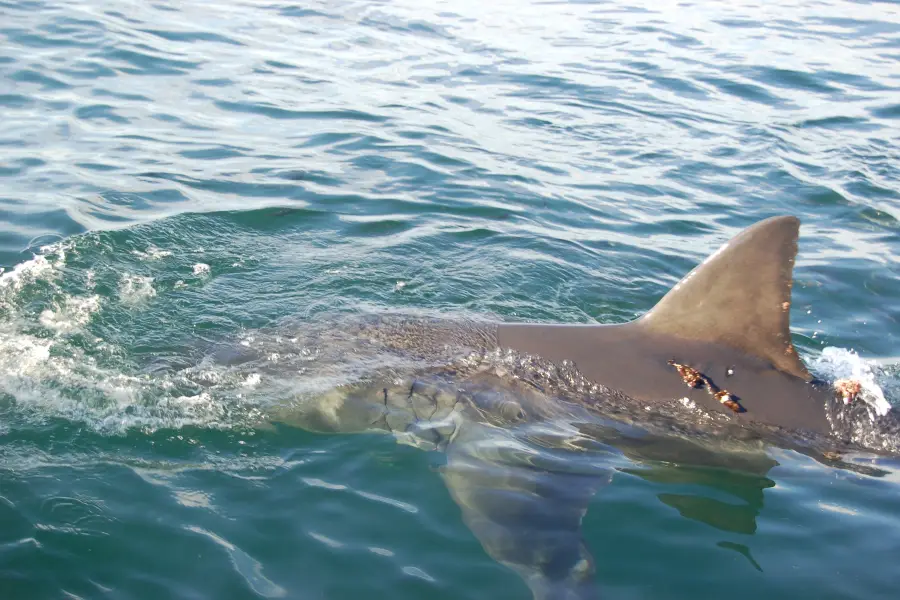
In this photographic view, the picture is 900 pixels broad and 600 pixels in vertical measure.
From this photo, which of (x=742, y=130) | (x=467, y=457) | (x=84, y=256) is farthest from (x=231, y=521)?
(x=742, y=130)

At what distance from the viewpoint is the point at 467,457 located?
6242 mm

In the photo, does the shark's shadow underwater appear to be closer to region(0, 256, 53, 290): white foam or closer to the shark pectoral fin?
the shark pectoral fin

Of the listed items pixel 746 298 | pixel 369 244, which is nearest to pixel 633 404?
pixel 746 298

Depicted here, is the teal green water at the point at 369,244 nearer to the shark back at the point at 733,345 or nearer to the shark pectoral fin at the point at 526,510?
the shark pectoral fin at the point at 526,510

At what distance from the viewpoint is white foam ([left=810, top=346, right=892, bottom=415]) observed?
655 centimetres

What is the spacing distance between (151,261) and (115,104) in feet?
22.1

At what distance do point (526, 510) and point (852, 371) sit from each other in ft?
11.2

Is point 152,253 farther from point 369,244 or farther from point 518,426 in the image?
point 518,426

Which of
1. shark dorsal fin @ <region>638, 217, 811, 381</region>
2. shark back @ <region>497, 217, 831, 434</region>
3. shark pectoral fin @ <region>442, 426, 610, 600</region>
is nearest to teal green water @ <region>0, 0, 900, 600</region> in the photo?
shark pectoral fin @ <region>442, 426, 610, 600</region>

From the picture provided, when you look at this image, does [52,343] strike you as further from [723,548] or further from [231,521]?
[723,548]

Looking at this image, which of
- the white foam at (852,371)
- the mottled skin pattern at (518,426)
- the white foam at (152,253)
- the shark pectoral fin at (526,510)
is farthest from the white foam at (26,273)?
the white foam at (852,371)

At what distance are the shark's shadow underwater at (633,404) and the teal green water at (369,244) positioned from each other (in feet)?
0.57

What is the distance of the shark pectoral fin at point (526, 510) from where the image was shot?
195 inches

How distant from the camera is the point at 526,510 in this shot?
562 centimetres
